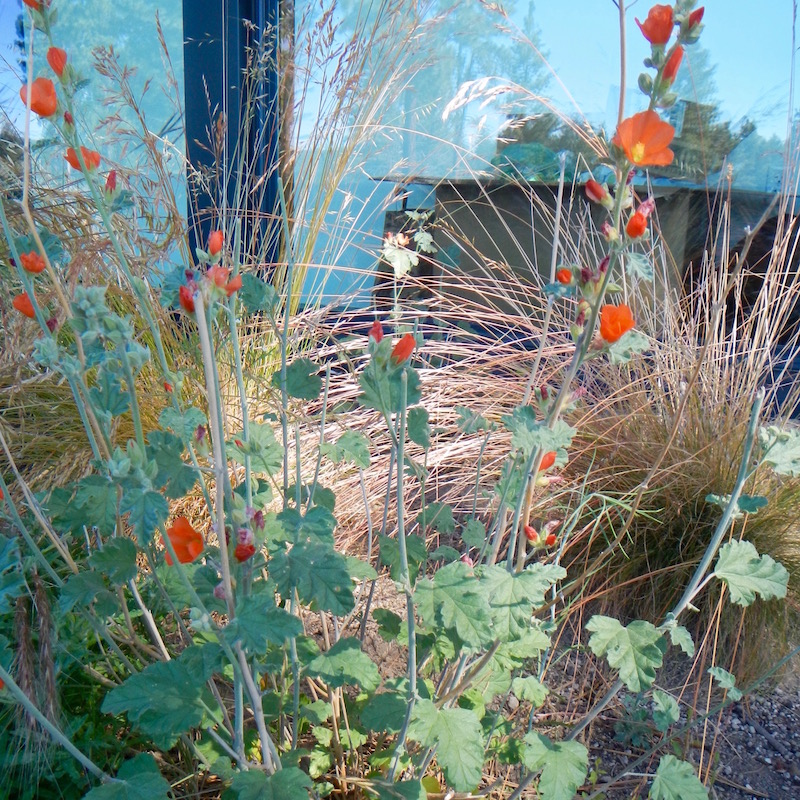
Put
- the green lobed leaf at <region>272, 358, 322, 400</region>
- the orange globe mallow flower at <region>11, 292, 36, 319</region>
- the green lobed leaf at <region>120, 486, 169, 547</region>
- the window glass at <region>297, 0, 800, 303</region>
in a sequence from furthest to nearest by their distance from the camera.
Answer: the window glass at <region>297, 0, 800, 303</region>
the green lobed leaf at <region>272, 358, 322, 400</region>
the orange globe mallow flower at <region>11, 292, 36, 319</region>
the green lobed leaf at <region>120, 486, 169, 547</region>

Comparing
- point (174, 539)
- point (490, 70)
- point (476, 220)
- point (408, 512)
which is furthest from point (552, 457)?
point (490, 70)

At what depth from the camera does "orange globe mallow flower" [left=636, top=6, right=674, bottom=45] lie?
2.12 feet

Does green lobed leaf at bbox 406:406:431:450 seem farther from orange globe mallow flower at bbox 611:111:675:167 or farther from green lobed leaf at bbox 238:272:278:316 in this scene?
orange globe mallow flower at bbox 611:111:675:167

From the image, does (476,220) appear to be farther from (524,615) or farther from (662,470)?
(524,615)

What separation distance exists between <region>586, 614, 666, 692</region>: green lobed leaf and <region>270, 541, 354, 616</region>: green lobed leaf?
32 cm

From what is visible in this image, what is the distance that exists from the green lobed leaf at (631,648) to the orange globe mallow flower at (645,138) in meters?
0.52

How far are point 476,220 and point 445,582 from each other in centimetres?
234

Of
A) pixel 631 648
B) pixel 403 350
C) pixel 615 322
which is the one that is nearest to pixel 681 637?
pixel 631 648

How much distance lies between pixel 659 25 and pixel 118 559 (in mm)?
809

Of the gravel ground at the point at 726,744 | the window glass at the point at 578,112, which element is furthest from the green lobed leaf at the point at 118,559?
the window glass at the point at 578,112

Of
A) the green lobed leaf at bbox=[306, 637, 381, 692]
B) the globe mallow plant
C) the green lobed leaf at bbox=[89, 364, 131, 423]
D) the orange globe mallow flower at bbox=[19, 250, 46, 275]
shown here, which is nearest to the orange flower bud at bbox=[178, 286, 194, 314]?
the globe mallow plant

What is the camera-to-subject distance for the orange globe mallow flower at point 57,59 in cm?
75

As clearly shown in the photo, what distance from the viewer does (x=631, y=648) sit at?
801 millimetres

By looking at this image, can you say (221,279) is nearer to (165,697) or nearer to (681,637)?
(165,697)
